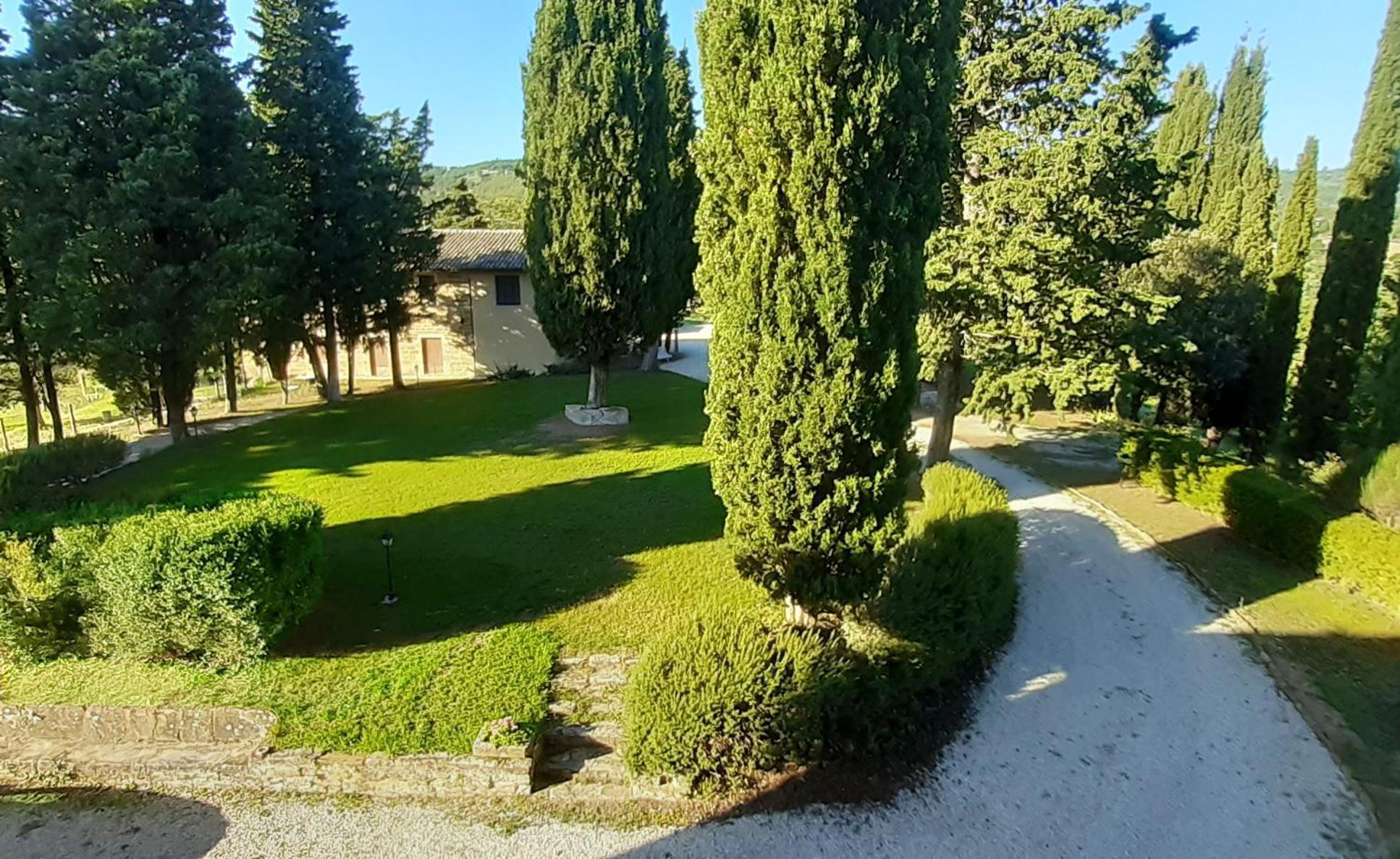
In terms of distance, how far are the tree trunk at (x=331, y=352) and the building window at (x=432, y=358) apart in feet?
18.4

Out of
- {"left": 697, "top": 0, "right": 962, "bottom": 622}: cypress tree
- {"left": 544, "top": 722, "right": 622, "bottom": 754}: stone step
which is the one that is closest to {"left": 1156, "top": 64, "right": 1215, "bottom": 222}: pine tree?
{"left": 697, "top": 0, "right": 962, "bottom": 622}: cypress tree

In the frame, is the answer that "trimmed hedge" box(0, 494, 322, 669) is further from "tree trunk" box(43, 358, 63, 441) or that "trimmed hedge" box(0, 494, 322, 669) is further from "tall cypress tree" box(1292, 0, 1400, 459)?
"tall cypress tree" box(1292, 0, 1400, 459)

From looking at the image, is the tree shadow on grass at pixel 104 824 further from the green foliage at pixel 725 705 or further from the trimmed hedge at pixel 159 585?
the green foliage at pixel 725 705

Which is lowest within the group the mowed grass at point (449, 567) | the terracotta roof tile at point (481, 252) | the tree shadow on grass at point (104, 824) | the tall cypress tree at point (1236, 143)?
the tree shadow on grass at point (104, 824)

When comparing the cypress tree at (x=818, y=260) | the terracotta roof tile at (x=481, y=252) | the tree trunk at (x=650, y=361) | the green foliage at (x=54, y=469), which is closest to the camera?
the cypress tree at (x=818, y=260)

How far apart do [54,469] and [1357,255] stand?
2692cm

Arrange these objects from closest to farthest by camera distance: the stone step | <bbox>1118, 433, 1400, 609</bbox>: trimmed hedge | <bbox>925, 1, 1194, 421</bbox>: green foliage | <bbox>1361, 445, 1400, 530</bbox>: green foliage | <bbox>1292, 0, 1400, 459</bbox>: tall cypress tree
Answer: the stone step
<bbox>1118, 433, 1400, 609</bbox>: trimmed hedge
<bbox>1361, 445, 1400, 530</bbox>: green foliage
<bbox>925, 1, 1194, 421</bbox>: green foliage
<bbox>1292, 0, 1400, 459</bbox>: tall cypress tree

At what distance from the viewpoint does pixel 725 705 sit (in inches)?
219

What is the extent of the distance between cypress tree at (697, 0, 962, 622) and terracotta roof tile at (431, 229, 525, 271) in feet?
71.2

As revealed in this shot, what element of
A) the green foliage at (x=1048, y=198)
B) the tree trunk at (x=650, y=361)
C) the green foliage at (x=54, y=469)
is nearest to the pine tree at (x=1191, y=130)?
the green foliage at (x=1048, y=198)

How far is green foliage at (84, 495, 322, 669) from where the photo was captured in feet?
20.2

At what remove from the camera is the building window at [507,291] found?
27.5 metres

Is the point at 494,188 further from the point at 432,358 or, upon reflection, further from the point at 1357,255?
the point at 1357,255

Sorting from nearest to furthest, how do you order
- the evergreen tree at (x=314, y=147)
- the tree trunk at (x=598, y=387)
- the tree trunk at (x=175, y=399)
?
1. the tree trunk at (x=175, y=399)
2. the tree trunk at (x=598, y=387)
3. the evergreen tree at (x=314, y=147)
